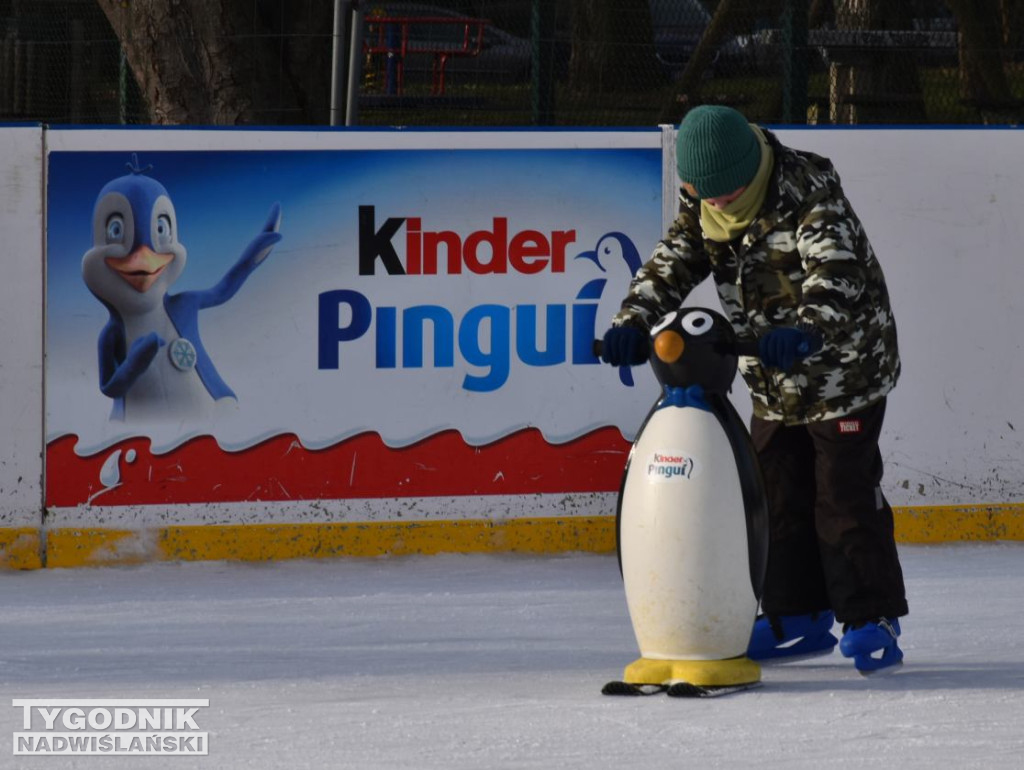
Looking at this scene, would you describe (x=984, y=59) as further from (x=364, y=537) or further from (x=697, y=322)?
(x=697, y=322)

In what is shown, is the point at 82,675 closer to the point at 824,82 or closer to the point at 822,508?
the point at 822,508

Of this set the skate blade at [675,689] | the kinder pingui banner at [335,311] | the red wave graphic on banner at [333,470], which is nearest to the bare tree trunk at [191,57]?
the kinder pingui banner at [335,311]

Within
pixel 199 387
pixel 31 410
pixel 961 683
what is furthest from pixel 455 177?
pixel 961 683

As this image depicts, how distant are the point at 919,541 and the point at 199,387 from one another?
2.71 meters

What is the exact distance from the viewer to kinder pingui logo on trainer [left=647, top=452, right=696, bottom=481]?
15.9ft

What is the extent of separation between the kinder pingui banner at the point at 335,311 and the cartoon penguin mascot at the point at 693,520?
2155 millimetres

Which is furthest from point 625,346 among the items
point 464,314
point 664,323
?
point 464,314

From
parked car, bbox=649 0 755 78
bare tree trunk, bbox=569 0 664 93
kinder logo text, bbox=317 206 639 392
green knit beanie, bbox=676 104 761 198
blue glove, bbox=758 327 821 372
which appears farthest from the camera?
parked car, bbox=649 0 755 78

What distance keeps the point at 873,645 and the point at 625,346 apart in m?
1.03

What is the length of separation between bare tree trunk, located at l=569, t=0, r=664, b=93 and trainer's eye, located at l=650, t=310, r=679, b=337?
3650 mm

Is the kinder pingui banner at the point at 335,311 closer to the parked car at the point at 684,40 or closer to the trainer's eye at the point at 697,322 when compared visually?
the parked car at the point at 684,40

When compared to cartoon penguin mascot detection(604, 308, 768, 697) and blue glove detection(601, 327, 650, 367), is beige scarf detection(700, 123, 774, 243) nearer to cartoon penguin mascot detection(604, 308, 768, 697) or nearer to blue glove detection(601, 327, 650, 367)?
cartoon penguin mascot detection(604, 308, 768, 697)

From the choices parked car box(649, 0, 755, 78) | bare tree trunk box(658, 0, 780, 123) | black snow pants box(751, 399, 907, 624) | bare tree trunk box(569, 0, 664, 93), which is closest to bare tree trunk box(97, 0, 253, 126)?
bare tree trunk box(569, 0, 664, 93)

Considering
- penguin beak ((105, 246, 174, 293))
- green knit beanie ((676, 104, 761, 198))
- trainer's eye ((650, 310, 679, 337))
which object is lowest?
trainer's eye ((650, 310, 679, 337))
